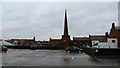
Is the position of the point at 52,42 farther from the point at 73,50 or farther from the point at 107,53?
the point at 107,53

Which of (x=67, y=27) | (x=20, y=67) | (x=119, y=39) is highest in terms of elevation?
(x=67, y=27)

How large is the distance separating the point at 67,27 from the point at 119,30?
Answer: 99.4 ft

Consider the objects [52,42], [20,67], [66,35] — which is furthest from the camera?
[52,42]

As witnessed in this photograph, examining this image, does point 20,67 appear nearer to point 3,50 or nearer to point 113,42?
point 3,50

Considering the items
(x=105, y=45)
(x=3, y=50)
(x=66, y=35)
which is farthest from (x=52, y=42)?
(x=3, y=50)

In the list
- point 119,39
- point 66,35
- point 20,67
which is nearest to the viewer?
point 20,67

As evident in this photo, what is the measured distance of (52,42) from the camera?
97.4 metres

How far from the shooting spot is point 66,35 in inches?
2913

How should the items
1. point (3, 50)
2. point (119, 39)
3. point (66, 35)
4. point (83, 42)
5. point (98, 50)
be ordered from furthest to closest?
point (83, 42) → point (66, 35) → point (119, 39) → point (3, 50) → point (98, 50)

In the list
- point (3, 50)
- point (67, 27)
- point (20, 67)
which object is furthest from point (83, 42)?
point (20, 67)

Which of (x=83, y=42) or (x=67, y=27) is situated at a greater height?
(x=67, y=27)

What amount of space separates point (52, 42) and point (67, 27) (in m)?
23.7

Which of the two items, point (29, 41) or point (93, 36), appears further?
point (29, 41)

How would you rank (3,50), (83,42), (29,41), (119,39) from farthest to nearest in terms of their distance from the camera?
(29,41) → (83,42) → (119,39) → (3,50)
